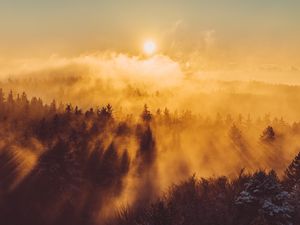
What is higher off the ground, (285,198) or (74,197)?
(285,198)

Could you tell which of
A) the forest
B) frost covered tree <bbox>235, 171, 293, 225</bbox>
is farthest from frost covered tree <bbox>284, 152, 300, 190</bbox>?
frost covered tree <bbox>235, 171, 293, 225</bbox>

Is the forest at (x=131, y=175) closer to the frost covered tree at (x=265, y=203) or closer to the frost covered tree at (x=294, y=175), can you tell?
the frost covered tree at (x=265, y=203)

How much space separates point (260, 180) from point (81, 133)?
117m

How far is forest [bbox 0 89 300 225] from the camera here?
53.4 metres

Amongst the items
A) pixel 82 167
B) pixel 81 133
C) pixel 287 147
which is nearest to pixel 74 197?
pixel 82 167

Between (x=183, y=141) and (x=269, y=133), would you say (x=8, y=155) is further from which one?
(x=269, y=133)

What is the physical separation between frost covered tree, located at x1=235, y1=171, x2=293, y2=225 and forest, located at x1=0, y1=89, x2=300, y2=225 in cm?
10

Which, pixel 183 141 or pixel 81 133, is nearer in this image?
pixel 81 133

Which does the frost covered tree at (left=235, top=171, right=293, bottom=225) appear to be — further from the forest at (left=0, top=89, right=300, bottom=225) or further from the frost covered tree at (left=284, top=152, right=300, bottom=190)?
the frost covered tree at (left=284, top=152, right=300, bottom=190)

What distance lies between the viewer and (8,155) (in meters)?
133

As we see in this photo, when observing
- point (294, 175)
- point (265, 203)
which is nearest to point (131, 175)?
point (294, 175)

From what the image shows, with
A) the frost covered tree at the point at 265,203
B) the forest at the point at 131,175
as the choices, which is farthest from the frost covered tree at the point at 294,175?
the frost covered tree at the point at 265,203

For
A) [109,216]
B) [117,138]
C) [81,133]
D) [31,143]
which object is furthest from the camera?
[117,138]

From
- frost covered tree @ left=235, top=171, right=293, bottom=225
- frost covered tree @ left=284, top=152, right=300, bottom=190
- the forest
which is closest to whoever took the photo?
frost covered tree @ left=235, top=171, right=293, bottom=225
